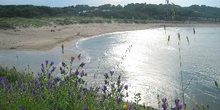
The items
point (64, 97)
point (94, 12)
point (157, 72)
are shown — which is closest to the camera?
point (64, 97)

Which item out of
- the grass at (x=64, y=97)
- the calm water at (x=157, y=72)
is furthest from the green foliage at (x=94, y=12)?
the grass at (x=64, y=97)

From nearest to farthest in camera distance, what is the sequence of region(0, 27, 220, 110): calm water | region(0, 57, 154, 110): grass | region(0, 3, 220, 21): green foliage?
region(0, 57, 154, 110): grass → region(0, 27, 220, 110): calm water → region(0, 3, 220, 21): green foliage

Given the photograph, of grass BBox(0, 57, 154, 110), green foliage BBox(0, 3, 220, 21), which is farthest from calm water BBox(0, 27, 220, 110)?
green foliage BBox(0, 3, 220, 21)

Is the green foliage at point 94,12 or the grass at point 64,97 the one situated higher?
the green foliage at point 94,12

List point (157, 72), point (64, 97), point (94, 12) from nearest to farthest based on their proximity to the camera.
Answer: point (64, 97)
point (157, 72)
point (94, 12)

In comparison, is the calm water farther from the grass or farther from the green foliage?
the green foliage

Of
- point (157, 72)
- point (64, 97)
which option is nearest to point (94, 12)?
point (157, 72)

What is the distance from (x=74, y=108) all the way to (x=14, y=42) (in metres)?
24.9

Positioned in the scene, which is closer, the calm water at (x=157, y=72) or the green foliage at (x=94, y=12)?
the calm water at (x=157, y=72)

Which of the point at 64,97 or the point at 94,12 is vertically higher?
the point at 94,12

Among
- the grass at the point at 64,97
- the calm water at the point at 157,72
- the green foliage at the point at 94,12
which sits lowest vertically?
the calm water at the point at 157,72

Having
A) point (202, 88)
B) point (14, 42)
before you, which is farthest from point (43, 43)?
point (202, 88)

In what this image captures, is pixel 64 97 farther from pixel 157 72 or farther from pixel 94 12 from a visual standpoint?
pixel 94 12

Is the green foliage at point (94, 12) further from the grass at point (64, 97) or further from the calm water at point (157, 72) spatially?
the grass at point (64, 97)
